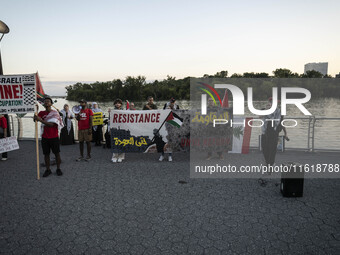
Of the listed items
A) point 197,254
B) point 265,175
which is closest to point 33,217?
point 197,254

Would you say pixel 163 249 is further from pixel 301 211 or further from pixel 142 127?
pixel 142 127

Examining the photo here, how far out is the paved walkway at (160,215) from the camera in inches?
145

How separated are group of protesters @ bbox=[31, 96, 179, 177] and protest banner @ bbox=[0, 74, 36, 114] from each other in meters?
0.59

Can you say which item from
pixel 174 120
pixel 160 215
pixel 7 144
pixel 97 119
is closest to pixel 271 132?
pixel 174 120

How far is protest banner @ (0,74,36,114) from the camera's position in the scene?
7.03m

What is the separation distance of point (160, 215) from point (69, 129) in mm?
8467

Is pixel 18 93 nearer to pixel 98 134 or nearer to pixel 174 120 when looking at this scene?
pixel 98 134

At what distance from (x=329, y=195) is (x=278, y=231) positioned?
2322mm

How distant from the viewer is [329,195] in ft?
18.0

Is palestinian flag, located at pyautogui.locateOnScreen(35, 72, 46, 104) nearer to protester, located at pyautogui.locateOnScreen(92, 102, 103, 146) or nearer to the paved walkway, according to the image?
the paved walkway

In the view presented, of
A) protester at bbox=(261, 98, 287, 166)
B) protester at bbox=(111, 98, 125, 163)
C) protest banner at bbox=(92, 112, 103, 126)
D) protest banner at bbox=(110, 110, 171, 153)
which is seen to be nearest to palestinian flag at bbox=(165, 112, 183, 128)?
protest banner at bbox=(110, 110, 171, 153)

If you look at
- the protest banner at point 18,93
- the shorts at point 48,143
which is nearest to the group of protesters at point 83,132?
the shorts at point 48,143

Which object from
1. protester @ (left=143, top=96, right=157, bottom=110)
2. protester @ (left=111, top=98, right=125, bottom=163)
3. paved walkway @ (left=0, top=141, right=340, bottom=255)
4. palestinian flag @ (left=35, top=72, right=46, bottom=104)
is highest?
palestinian flag @ (left=35, top=72, right=46, bottom=104)

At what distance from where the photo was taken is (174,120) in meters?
8.63
